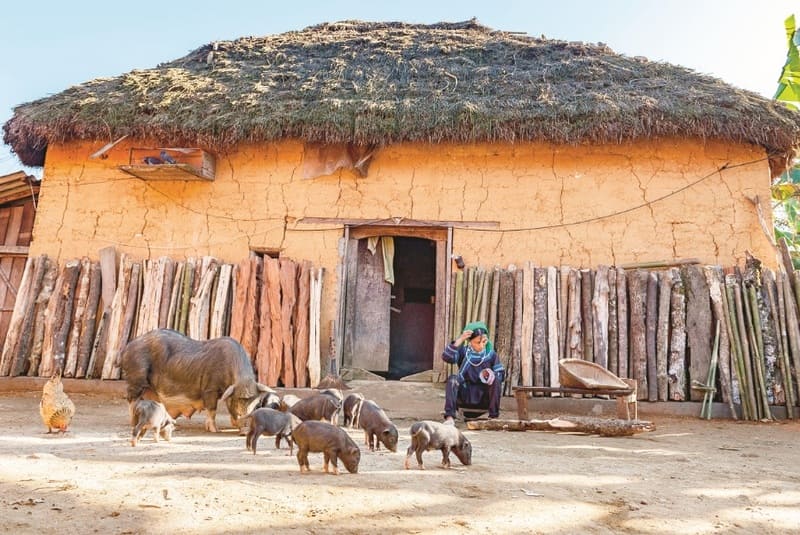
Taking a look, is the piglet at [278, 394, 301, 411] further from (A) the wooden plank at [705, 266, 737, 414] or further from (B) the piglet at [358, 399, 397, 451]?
(A) the wooden plank at [705, 266, 737, 414]

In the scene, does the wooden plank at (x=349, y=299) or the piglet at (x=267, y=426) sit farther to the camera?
the wooden plank at (x=349, y=299)

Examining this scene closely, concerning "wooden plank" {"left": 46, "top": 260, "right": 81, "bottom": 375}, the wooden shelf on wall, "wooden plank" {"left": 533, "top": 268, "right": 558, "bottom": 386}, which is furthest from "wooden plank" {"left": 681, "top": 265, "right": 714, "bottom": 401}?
"wooden plank" {"left": 46, "top": 260, "right": 81, "bottom": 375}

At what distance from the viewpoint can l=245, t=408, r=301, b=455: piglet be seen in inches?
162

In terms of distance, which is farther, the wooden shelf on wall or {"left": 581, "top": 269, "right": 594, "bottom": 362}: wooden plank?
the wooden shelf on wall

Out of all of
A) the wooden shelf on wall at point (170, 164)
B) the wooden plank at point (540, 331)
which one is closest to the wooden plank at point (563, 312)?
the wooden plank at point (540, 331)

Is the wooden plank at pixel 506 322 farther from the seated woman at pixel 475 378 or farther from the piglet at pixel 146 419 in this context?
the piglet at pixel 146 419

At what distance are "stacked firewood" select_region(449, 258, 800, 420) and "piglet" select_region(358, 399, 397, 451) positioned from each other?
11.5 ft

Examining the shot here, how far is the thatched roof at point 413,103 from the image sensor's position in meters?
8.20

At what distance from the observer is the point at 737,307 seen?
23.9ft

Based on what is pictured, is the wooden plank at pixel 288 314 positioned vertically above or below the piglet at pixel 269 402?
above

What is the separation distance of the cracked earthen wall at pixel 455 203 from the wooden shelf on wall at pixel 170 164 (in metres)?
0.19

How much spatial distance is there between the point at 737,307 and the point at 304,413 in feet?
17.3

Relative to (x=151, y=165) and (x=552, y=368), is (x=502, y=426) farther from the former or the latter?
(x=151, y=165)

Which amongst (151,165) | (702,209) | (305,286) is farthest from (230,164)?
(702,209)
